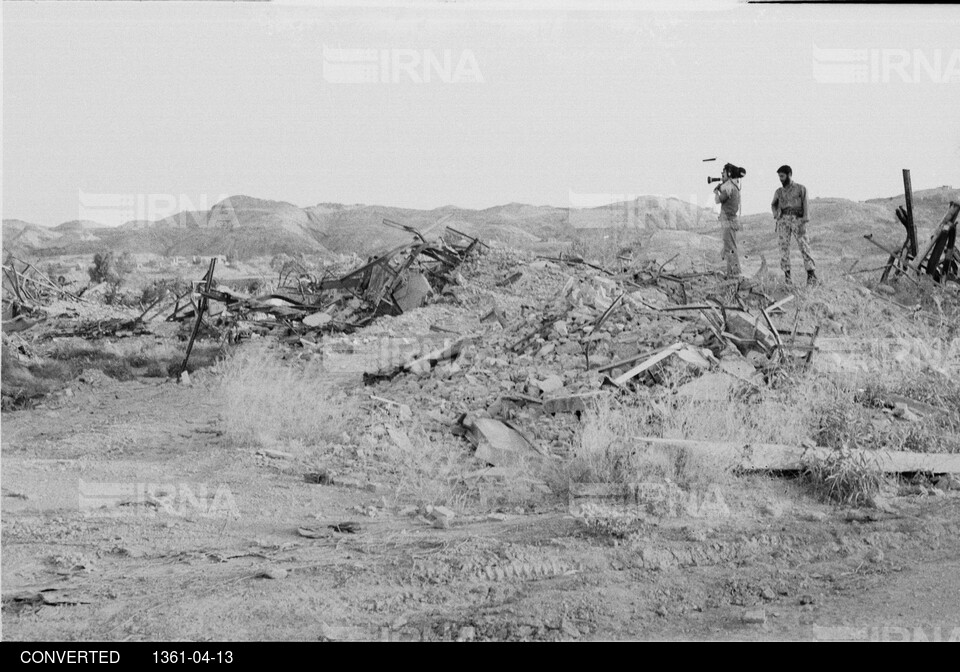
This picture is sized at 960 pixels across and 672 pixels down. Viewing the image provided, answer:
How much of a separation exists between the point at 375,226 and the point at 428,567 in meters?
31.8

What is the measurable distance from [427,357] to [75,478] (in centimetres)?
353

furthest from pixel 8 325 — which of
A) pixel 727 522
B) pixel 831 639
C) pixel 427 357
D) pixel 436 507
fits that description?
pixel 831 639

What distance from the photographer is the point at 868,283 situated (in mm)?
10352

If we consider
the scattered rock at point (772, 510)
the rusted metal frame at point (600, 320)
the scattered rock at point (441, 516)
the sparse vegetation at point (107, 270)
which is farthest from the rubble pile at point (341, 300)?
the sparse vegetation at point (107, 270)

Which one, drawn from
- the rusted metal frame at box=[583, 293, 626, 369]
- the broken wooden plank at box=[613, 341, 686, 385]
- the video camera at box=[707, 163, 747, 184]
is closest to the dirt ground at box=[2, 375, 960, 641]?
the broken wooden plank at box=[613, 341, 686, 385]

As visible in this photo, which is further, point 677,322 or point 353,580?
point 677,322

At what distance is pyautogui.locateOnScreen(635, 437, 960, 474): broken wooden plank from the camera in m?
5.38

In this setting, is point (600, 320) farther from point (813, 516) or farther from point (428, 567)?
point (428, 567)

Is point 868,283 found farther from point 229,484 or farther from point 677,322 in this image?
point 229,484

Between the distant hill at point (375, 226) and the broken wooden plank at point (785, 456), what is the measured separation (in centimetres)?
1789

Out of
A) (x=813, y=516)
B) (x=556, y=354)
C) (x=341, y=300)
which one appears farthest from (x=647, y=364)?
(x=341, y=300)

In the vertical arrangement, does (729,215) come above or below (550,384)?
above

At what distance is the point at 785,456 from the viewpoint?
5438 mm
